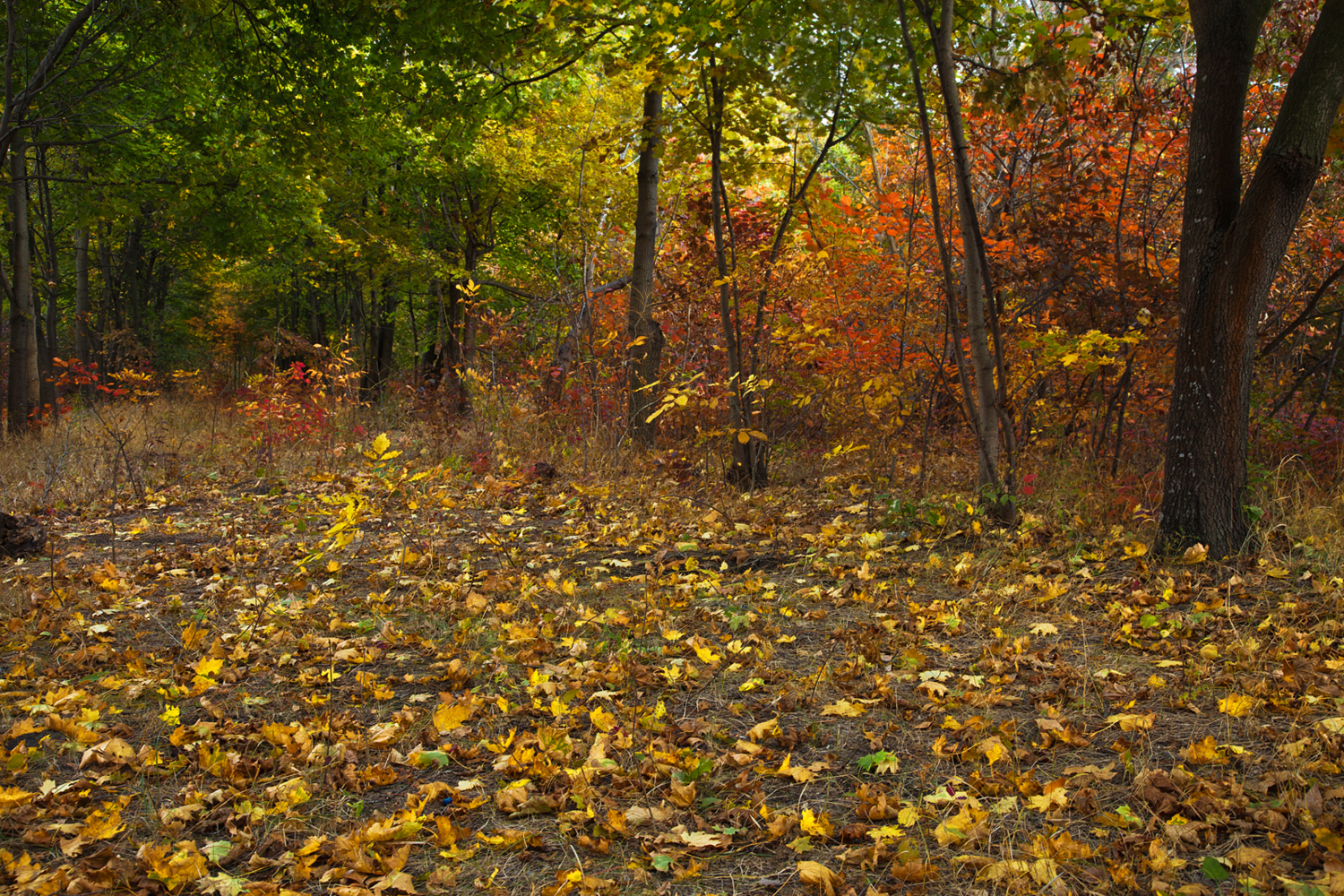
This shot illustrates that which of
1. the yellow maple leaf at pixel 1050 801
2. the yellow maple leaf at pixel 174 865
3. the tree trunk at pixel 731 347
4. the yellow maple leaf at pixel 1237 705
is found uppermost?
the tree trunk at pixel 731 347

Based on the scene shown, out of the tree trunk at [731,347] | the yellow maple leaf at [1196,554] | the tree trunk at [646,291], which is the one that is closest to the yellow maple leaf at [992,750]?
the yellow maple leaf at [1196,554]

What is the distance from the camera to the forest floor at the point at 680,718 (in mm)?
2135

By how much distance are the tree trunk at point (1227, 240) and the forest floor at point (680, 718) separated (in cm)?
39

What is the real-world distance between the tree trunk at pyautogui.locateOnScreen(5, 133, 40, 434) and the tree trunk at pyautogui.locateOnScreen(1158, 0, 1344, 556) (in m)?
12.0

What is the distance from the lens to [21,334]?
1037 centimetres

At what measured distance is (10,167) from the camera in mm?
10242

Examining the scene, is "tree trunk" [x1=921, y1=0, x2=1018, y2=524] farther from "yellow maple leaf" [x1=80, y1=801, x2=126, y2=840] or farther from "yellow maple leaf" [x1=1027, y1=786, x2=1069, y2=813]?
"yellow maple leaf" [x1=80, y1=801, x2=126, y2=840]

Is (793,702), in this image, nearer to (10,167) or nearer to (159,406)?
(10,167)

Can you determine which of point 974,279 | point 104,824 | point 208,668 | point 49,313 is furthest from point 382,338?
point 104,824

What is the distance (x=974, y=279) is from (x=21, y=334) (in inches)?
434

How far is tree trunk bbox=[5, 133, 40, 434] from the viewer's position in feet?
33.9

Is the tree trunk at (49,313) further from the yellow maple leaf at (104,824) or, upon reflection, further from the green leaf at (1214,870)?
the green leaf at (1214,870)

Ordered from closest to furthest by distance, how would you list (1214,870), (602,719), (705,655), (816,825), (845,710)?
1. (1214,870)
2. (816,825)
3. (602,719)
4. (845,710)
5. (705,655)

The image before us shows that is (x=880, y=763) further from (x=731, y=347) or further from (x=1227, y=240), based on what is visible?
(x=731, y=347)
